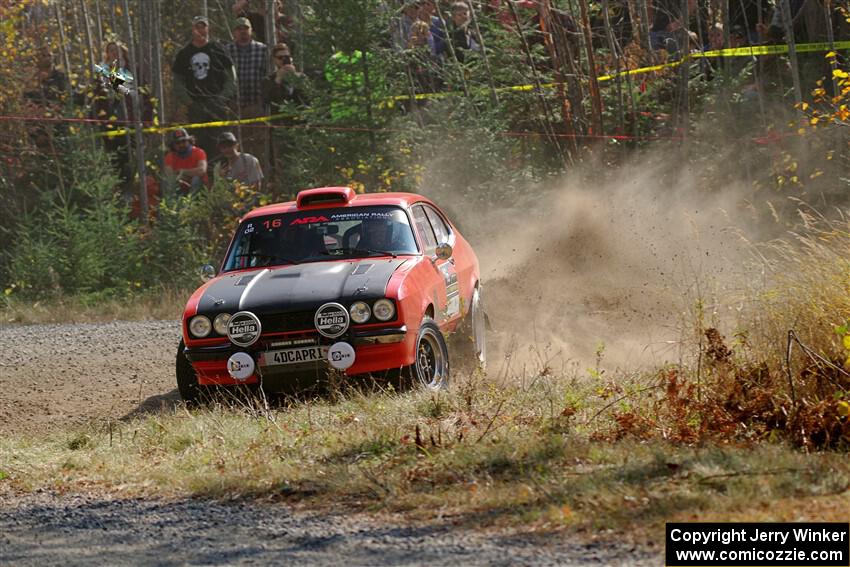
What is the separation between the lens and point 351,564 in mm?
5418

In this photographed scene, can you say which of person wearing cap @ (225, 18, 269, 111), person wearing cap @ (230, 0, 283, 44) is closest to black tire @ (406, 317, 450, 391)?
person wearing cap @ (225, 18, 269, 111)

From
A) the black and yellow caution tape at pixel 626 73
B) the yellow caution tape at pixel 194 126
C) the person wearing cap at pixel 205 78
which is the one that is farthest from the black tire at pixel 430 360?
the person wearing cap at pixel 205 78

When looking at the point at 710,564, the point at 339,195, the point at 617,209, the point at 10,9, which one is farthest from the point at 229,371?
the point at 10,9

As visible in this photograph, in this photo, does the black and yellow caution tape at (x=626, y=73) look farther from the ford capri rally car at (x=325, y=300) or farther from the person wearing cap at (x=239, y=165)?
the ford capri rally car at (x=325, y=300)

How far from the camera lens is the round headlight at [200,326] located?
9773 millimetres

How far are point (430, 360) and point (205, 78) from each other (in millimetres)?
13340

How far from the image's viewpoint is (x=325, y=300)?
9.59 meters

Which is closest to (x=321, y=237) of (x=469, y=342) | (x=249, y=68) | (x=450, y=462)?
(x=469, y=342)

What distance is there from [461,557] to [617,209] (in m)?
13.1

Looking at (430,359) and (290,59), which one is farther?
(290,59)

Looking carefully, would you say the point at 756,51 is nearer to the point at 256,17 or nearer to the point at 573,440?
the point at 256,17

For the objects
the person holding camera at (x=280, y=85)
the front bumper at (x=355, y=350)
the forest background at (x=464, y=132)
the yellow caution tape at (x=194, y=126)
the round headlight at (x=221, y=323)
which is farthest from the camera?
the yellow caution tape at (x=194, y=126)

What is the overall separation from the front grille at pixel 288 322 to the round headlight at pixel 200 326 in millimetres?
457

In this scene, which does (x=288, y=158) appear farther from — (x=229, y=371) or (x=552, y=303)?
(x=229, y=371)
